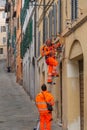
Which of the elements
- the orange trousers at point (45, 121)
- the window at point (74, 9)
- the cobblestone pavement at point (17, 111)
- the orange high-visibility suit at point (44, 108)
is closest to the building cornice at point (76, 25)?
the window at point (74, 9)

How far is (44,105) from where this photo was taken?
14297 millimetres

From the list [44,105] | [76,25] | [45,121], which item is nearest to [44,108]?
[44,105]

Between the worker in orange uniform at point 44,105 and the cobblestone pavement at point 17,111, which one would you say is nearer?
the worker in orange uniform at point 44,105

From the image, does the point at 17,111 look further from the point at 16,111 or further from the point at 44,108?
the point at 44,108

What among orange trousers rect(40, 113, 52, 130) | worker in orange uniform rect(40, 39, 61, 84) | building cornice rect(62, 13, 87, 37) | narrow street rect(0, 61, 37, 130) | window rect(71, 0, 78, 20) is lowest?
narrow street rect(0, 61, 37, 130)

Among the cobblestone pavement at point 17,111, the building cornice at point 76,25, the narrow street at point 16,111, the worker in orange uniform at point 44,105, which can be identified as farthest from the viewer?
the narrow street at point 16,111

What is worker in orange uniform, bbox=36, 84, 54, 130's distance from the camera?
14.2 metres

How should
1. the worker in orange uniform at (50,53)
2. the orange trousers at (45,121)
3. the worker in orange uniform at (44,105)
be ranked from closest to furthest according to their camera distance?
the worker in orange uniform at (44,105), the orange trousers at (45,121), the worker in orange uniform at (50,53)

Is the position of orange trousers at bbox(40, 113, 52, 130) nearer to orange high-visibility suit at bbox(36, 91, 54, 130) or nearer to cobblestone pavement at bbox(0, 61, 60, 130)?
orange high-visibility suit at bbox(36, 91, 54, 130)

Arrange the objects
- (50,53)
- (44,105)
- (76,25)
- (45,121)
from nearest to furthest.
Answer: (76,25), (44,105), (45,121), (50,53)

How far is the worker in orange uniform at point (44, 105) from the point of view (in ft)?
46.7

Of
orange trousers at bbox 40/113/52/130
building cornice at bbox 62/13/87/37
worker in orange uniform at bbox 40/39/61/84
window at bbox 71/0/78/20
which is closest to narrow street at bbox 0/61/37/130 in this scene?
worker in orange uniform at bbox 40/39/61/84

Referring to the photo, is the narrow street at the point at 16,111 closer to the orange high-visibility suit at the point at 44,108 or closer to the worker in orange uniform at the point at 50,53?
the worker in orange uniform at the point at 50,53

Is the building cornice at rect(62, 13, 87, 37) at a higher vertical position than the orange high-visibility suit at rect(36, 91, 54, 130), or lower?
higher
